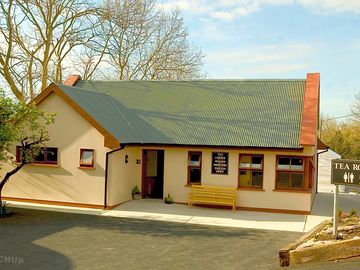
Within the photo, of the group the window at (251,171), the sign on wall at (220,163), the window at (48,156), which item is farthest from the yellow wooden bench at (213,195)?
the window at (48,156)

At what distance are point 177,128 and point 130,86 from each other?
5506mm

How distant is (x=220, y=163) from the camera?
18047 millimetres

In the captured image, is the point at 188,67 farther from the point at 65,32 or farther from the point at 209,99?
the point at 209,99

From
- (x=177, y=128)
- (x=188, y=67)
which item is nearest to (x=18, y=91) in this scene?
(x=177, y=128)

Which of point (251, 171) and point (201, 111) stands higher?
point (201, 111)

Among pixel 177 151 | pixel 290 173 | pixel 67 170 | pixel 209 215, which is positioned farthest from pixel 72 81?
pixel 290 173

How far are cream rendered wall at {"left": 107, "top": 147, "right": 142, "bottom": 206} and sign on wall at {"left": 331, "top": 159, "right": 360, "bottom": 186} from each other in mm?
10260

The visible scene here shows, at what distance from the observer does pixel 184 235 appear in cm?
1298

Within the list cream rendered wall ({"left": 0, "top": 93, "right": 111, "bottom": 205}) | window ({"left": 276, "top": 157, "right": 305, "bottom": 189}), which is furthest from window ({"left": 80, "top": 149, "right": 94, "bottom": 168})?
window ({"left": 276, "top": 157, "right": 305, "bottom": 189})

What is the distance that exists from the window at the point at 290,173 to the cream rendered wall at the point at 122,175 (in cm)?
652

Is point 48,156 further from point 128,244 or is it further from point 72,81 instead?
point 128,244

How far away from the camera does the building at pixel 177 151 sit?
1703cm

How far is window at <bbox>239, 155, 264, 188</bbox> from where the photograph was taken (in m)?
17.6

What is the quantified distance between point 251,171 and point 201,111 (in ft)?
14.1
